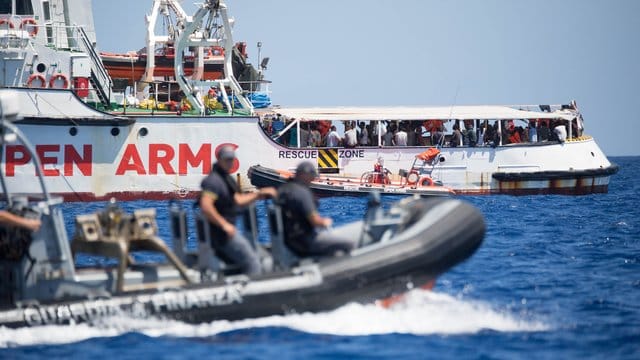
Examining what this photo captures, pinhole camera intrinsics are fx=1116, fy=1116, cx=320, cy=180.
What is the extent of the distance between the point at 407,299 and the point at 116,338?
11.4ft

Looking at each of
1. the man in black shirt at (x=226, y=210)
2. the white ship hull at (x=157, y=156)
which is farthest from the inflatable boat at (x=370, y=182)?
the man in black shirt at (x=226, y=210)

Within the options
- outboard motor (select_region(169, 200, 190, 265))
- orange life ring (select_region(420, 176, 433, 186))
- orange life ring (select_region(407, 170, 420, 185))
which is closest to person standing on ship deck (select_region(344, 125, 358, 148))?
orange life ring (select_region(407, 170, 420, 185))

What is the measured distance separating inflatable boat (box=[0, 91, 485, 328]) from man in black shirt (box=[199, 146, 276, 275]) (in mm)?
203

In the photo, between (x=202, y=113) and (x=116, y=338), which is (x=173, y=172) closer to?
(x=202, y=113)

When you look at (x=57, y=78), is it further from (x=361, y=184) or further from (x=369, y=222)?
(x=369, y=222)

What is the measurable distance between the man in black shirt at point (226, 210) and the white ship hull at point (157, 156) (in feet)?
63.7

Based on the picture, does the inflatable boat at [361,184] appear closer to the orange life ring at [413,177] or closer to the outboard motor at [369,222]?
the orange life ring at [413,177]

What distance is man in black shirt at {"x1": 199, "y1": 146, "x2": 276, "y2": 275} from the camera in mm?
12367

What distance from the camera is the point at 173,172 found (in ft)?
109

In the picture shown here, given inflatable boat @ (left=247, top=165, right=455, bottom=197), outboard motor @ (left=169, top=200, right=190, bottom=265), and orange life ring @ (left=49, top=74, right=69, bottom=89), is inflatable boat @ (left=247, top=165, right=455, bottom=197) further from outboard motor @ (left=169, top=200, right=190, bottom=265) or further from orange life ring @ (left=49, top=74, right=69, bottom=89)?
outboard motor @ (left=169, top=200, right=190, bottom=265)

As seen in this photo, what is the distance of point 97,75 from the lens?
34.7 m

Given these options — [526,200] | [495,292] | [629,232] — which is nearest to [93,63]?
[526,200]

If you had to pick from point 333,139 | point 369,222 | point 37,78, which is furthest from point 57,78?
point 369,222

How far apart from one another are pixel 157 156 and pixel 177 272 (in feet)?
66.9
